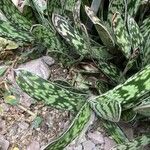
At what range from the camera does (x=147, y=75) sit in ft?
4.03

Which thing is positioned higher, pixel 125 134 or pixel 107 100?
pixel 107 100

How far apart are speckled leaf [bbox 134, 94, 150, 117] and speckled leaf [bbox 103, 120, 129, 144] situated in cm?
9

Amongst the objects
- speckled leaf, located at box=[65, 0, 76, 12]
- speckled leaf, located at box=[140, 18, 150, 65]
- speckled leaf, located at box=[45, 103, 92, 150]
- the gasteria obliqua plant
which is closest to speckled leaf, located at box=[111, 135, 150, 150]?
the gasteria obliqua plant

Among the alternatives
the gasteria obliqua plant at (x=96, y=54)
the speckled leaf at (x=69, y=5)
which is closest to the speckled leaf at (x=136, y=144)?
the gasteria obliqua plant at (x=96, y=54)

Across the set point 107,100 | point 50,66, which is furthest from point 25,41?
point 107,100

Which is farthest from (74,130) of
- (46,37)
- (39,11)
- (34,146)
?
(39,11)

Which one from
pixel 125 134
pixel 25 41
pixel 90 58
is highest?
pixel 25 41

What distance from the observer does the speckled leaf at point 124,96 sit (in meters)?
1.23

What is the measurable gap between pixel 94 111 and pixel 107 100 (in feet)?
0.31

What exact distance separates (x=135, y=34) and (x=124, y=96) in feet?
0.65

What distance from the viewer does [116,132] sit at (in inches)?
54.2

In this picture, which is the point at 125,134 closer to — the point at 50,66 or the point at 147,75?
the point at 147,75

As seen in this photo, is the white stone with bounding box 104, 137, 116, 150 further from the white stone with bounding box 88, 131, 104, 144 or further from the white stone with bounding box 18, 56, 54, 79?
the white stone with bounding box 18, 56, 54, 79

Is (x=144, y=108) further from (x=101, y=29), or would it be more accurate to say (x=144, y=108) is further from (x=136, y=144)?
(x=101, y=29)
